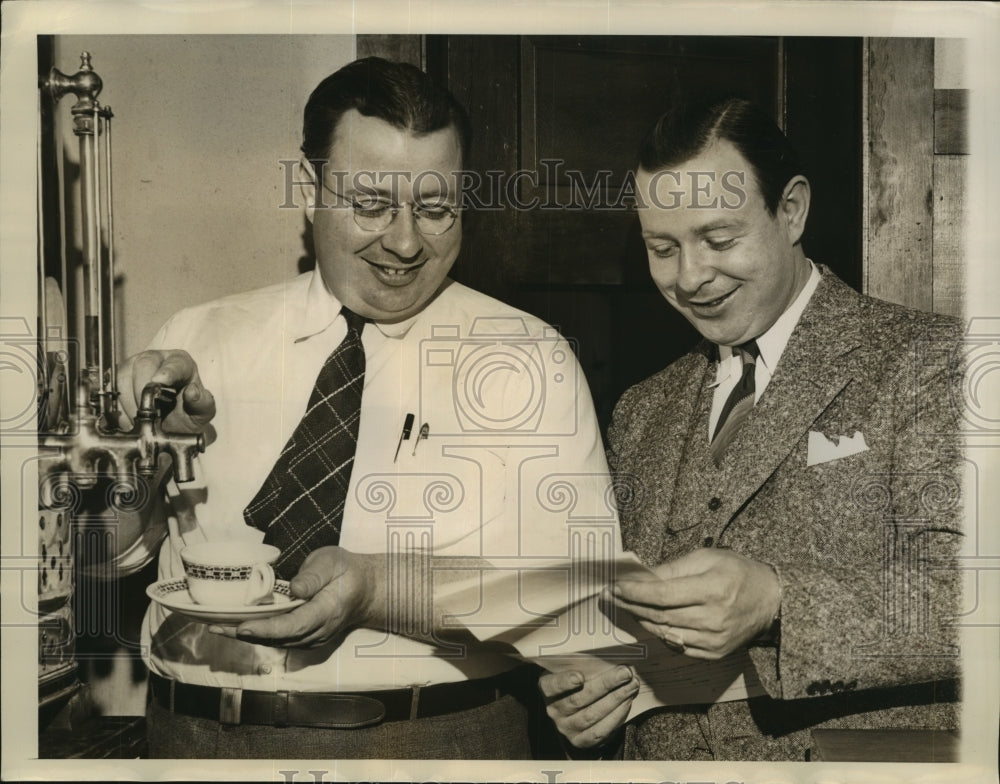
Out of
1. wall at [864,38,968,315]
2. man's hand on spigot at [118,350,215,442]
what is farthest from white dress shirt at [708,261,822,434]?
man's hand on spigot at [118,350,215,442]

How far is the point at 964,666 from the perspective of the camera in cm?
209

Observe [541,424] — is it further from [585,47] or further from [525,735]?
[585,47]

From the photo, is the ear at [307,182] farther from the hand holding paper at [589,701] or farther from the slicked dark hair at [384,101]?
the hand holding paper at [589,701]

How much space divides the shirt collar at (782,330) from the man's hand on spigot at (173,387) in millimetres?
968

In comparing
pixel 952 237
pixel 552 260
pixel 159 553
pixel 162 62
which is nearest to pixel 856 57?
pixel 952 237

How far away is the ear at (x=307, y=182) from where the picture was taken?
6.86 ft

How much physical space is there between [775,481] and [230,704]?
3.46 ft

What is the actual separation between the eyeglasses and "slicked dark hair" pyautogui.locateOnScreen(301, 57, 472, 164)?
10 cm

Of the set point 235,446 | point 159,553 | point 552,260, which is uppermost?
point 552,260

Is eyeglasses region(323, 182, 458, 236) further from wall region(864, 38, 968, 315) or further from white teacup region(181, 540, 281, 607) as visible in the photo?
wall region(864, 38, 968, 315)

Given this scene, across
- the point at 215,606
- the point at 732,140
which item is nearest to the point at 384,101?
the point at 732,140

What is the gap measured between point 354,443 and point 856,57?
117 centimetres

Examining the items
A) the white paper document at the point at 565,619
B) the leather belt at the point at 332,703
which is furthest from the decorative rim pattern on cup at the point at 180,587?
the white paper document at the point at 565,619

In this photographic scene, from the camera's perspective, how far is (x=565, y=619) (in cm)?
207
